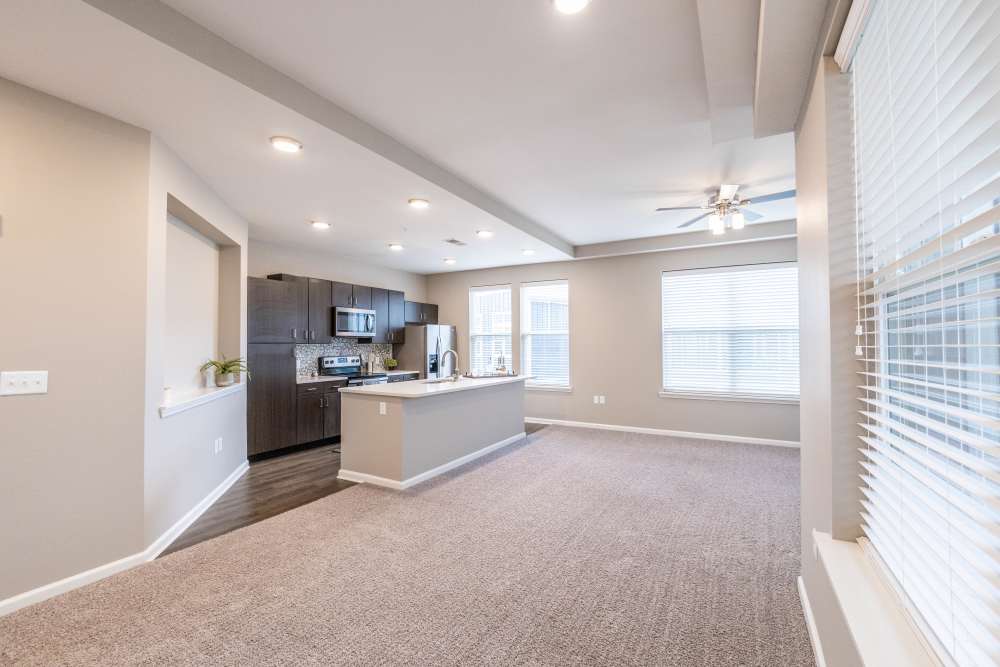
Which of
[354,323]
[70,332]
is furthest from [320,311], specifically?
[70,332]

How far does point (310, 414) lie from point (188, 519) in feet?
7.56

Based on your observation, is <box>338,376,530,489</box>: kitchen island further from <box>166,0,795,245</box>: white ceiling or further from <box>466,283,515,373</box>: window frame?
<box>466,283,515,373</box>: window frame

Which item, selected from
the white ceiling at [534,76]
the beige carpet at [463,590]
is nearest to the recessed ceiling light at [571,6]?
the white ceiling at [534,76]

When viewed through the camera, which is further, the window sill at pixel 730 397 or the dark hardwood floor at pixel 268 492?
the window sill at pixel 730 397

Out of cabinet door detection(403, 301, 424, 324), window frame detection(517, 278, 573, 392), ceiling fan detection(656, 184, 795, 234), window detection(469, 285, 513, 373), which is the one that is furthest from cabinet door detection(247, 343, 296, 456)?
ceiling fan detection(656, 184, 795, 234)

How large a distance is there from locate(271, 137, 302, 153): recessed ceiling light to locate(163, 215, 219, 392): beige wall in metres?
1.31

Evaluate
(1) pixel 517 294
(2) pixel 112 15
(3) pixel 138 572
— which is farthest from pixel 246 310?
(1) pixel 517 294

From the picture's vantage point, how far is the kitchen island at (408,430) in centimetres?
403

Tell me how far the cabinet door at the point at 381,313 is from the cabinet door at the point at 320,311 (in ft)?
2.76

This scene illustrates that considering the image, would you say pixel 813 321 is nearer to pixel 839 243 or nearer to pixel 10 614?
pixel 839 243

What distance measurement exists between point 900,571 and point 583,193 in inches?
143

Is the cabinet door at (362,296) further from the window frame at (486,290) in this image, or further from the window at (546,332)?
the window at (546,332)

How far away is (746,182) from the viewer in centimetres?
398

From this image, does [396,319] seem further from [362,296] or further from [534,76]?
[534,76]
